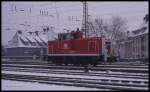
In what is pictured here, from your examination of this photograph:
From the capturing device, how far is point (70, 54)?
99.9ft

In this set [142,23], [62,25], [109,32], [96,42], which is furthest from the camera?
[109,32]

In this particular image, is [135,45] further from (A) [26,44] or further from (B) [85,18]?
(A) [26,44]

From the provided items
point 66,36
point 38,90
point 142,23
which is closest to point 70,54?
point 66,36

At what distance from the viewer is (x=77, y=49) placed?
3039cm

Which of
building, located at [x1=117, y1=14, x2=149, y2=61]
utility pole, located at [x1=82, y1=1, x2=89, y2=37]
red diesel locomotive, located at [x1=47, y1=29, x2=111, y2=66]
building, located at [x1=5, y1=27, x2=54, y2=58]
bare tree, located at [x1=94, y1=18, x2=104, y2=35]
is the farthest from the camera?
bare tree, located at [x1=94, y1=18, x2=104, y2=35]

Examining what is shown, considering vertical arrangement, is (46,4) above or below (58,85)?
above

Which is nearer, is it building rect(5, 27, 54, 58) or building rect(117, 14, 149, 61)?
building rect(117, 14, 149, 61)

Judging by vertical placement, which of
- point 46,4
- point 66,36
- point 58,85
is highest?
point 46,4

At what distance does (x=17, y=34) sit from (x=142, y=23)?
1846 centimetres

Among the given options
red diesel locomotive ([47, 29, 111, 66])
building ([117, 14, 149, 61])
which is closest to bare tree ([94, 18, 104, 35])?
building ([117, 14, 149, 61])

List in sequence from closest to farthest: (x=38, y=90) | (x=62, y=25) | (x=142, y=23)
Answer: (x=38, y=90), (x=62, y=25), (x=142, y=23)

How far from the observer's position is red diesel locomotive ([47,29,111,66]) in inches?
1147

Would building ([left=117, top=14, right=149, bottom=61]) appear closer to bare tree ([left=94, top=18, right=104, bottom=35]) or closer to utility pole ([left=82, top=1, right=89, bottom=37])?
bare tree ([left=94, top=18, right=104, bottom=35])

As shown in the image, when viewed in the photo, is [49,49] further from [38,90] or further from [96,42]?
[38,90]
